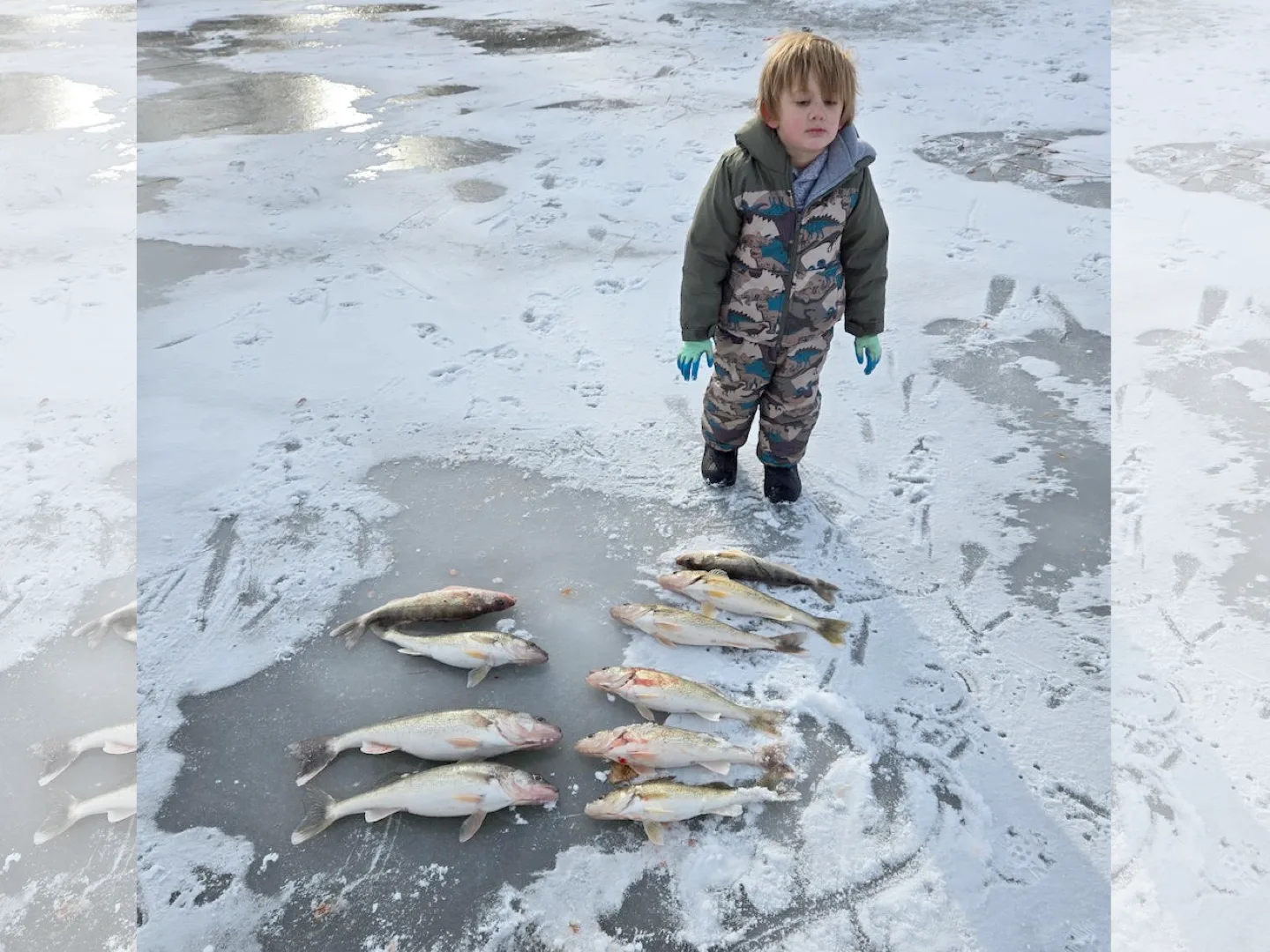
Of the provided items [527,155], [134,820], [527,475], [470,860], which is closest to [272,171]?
[527,155]

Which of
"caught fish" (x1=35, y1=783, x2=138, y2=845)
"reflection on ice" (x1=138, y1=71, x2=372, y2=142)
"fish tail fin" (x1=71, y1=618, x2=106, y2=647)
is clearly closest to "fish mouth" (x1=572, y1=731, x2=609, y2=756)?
"caught fish" (x1=35, y1=783, x2=138, y2=845)

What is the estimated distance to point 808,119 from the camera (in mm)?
2920

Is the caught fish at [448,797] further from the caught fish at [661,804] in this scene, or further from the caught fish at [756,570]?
the caught fish at [756,570]

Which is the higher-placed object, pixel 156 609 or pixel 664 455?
pixel 664 455

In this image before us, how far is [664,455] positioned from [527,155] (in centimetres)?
408

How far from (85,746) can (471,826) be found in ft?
4.47

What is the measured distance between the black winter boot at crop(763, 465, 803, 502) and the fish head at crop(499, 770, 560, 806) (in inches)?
67.8

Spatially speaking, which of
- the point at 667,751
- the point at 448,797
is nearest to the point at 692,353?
the point at 667,751

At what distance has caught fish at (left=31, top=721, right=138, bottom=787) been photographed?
2912 millimetres

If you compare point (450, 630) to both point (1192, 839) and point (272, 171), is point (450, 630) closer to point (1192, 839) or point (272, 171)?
point (1192, 839)

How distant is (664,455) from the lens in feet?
13.8


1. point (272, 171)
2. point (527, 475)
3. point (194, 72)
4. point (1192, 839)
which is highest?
point (194, 72)

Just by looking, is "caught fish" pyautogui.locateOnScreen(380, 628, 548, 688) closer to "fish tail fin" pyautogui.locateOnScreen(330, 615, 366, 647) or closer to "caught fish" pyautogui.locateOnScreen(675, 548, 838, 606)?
"fish tail fin" pyautogui.locateOnScreen(330, 615, 366, 647)

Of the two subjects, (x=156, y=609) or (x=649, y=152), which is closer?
(x=156, y=609)
